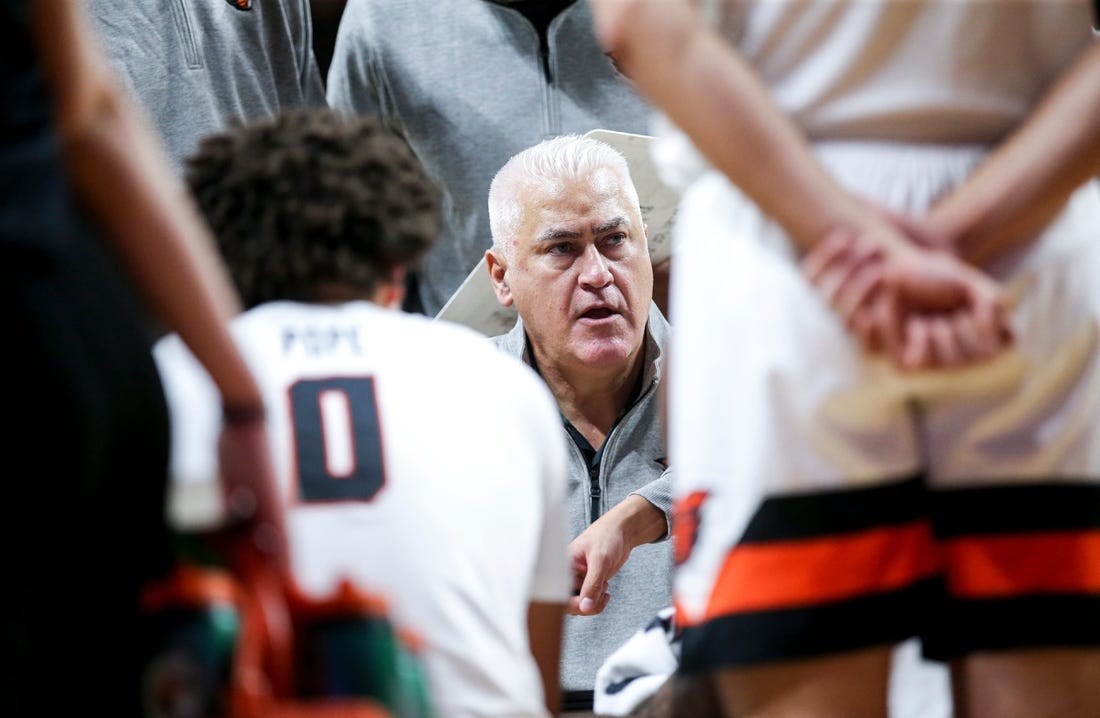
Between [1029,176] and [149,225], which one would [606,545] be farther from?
[149,225]

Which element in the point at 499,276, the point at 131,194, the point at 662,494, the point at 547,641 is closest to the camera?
the point at 131,194

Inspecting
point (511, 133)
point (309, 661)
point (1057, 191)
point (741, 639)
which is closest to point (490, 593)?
point (741, 639)

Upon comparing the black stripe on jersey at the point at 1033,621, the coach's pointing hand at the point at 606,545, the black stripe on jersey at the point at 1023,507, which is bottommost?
the coach's pointing hand at the point at 606,545

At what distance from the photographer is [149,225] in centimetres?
123

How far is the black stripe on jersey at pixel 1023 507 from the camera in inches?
54.4

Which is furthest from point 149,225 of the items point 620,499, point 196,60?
point 620,499

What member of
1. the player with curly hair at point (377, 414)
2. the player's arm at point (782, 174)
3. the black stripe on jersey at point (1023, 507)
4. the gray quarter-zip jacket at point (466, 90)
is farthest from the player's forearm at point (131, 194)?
the gray quarter-zip jacket at point (466, 90)

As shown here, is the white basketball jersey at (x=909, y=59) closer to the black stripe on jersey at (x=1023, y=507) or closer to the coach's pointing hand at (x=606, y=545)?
the black stripe on jersey at (x=1023, y=507)

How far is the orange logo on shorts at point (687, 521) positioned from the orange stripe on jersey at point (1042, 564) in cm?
25

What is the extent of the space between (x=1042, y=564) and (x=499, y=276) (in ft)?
6.66

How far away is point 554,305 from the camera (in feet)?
10.5

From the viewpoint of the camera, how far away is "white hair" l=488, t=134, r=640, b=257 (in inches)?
124

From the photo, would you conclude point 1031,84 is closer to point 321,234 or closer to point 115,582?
point 321,234

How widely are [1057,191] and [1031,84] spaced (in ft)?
0.42
